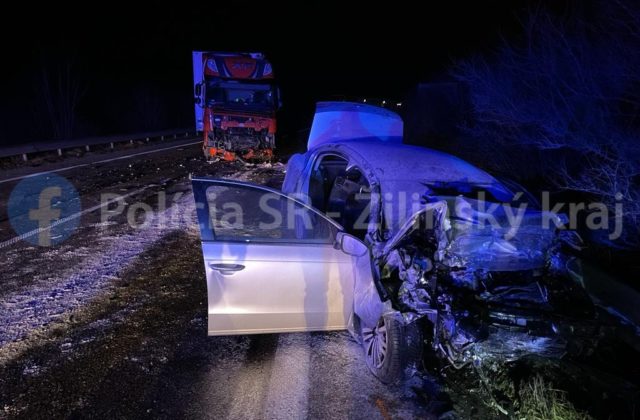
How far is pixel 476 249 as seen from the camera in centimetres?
296

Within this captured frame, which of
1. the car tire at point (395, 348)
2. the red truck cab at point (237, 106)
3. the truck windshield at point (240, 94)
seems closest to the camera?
the car tire at point (395, 348)

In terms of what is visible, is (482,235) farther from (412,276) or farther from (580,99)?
(580,99)

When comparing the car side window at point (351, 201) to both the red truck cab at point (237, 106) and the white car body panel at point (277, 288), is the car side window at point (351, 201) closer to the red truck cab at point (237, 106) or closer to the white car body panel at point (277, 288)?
the white car body panel at point (277, 288)

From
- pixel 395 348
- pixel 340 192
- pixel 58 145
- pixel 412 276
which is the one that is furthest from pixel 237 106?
pixel 395 348

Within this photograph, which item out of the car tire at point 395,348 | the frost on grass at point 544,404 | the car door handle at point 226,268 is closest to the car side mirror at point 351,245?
the car tire at point 395,348

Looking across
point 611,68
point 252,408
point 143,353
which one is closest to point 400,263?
point 252,408

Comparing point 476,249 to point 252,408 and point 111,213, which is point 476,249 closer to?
point 252,408

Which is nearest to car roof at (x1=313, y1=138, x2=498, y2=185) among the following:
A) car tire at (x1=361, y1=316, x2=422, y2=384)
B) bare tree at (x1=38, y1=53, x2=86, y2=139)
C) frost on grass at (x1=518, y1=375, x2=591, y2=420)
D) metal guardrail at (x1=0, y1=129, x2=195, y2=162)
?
car tire at (x1=361, y1=316, x2=422, y2=384)

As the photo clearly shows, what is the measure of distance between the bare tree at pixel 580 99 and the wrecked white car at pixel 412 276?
3.01 meters

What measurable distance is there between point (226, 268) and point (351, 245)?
35.7 inches

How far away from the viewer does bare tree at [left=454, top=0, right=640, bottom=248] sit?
223 inches

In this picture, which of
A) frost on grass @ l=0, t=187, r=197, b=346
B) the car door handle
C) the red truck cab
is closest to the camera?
the car door handle

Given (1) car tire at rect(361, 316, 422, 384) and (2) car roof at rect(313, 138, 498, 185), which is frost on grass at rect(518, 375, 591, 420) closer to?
(1) car tire at rect(361, 316, 422, 384)

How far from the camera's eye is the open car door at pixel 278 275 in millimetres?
3104
